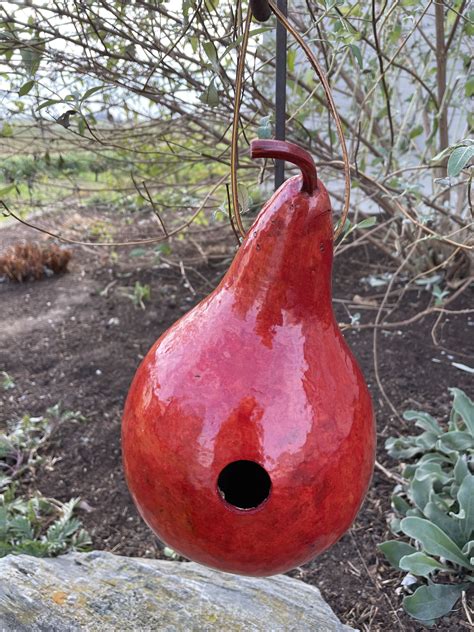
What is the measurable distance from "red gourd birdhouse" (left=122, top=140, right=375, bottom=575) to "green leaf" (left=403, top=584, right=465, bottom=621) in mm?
1014

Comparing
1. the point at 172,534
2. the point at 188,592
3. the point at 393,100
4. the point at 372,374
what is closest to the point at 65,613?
the point at 188,592

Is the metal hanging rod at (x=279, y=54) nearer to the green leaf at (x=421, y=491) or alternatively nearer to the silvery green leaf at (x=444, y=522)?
the silvery green leaf at (x=444, y=522)

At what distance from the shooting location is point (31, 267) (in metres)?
5.76

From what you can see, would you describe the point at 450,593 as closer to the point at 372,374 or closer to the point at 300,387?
the point at 300,387

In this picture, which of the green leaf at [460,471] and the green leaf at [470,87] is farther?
the green leaf at [460,471]

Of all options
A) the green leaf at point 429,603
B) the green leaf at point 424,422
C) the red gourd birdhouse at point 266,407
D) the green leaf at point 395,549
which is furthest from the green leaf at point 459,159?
the green leaf at point 424,422

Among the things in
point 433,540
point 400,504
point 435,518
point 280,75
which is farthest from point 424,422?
point 280,75

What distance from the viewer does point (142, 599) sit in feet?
6.28

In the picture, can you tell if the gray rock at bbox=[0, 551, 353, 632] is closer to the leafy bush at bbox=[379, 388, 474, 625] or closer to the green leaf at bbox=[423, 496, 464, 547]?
the leafy bush at bbox=[379, 388, 474, 625]

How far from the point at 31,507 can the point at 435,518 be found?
Answer: 1.58 metres

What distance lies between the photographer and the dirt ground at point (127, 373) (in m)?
2.50

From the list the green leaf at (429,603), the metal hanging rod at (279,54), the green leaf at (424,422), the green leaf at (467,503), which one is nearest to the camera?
the metal hanging rod at (279,54)

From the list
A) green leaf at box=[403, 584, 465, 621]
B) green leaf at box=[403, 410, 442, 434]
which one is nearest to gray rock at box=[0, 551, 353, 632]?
green leaf at box=[403, 584, 465, 621]

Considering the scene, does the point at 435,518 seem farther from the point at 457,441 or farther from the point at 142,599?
the point at 142,599
